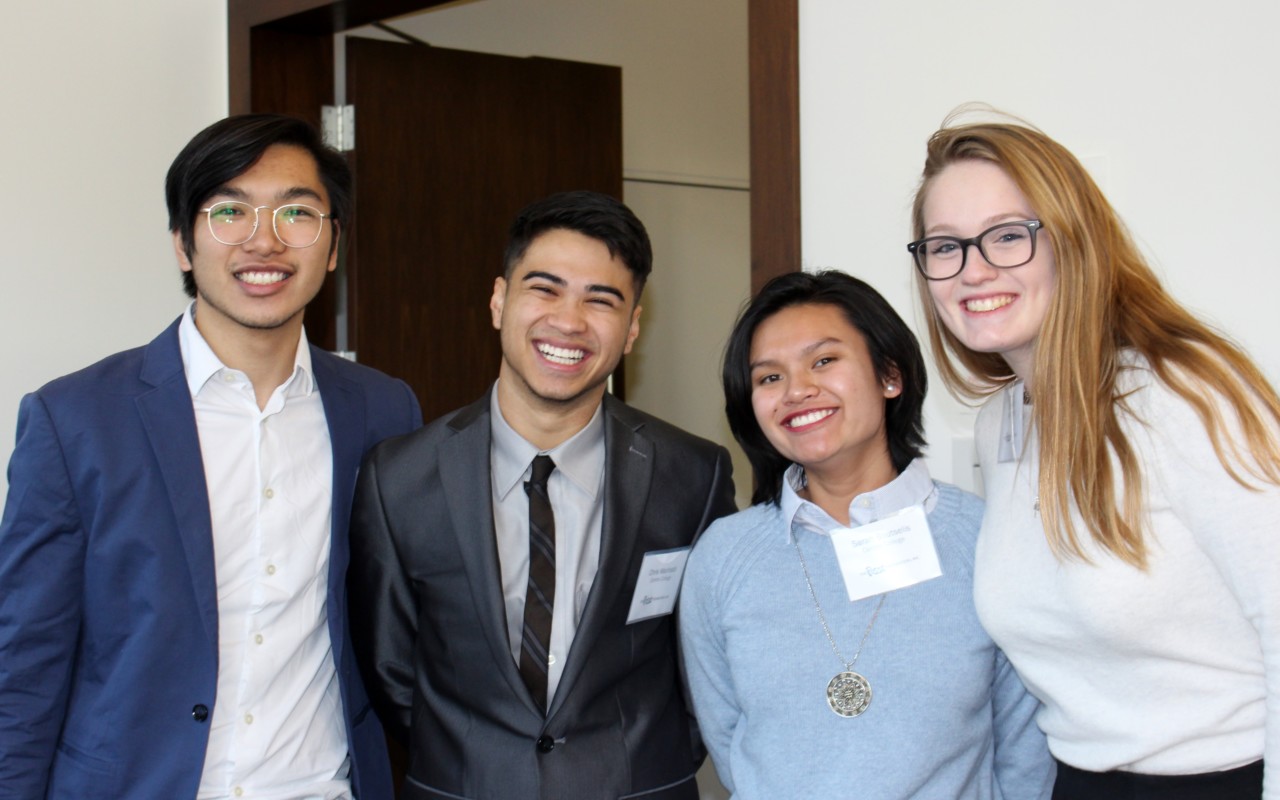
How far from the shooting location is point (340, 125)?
11.8 ft

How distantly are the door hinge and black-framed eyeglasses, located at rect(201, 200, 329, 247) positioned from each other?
61.7 inches

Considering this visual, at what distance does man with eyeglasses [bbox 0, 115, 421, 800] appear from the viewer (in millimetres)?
1866

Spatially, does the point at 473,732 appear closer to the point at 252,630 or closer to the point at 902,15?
the point at 252,630

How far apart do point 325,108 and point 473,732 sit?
2.34m

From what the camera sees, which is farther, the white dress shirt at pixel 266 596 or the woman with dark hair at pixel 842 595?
the white dress shirt at pixel 266 596

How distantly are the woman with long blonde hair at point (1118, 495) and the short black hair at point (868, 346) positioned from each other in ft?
0.92

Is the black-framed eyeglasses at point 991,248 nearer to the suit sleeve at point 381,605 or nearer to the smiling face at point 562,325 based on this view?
the smiling face at point 562,325

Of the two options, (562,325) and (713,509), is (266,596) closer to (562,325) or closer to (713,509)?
(562,325)

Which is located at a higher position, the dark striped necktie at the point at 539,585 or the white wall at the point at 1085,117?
the white wall at the point at 1085,117

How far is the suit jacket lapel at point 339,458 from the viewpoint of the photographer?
6.82ft

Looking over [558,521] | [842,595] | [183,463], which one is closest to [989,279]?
[842,595]

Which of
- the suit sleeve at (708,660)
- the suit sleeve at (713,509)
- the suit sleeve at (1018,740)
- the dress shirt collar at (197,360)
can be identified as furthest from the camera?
the suit sleeve at (713,509)

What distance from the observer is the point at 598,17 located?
510 centimetres

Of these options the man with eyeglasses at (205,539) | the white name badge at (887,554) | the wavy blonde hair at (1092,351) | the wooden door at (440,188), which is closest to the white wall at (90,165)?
the wooden door at (440,188)
